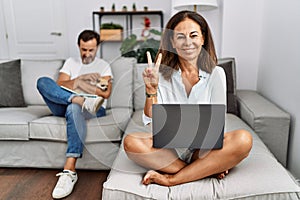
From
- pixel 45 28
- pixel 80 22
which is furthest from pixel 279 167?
pixel 45 28

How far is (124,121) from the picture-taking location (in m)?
1.60

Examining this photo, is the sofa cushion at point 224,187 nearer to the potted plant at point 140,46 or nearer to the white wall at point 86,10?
the potted plant at point 140,46

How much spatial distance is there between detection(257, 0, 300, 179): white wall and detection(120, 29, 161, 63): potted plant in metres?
0.95

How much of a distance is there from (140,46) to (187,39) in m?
0.26

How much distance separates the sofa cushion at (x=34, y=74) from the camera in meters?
2.33

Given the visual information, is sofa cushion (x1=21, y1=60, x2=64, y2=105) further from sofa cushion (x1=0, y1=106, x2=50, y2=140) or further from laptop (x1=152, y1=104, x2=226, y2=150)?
laptop (x1=152, y1=104, x2=226, y2=150)

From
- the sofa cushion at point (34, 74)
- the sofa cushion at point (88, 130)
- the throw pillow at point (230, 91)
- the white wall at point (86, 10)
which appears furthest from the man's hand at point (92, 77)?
the white wall at point (86, 10)

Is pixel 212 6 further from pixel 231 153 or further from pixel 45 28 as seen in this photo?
pixel 45 28

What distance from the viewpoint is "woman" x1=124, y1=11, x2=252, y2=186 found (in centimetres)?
114

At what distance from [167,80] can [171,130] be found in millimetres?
218

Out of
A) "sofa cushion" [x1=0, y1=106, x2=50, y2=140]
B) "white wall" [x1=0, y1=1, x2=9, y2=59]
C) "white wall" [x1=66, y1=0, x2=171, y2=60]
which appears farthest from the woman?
"white wall" [x1=0, y1=1, x2=9, y2=59]

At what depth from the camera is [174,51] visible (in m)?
1.14

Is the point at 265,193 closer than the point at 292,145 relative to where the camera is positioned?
Yes

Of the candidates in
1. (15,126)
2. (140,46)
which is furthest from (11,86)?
(140,46)
